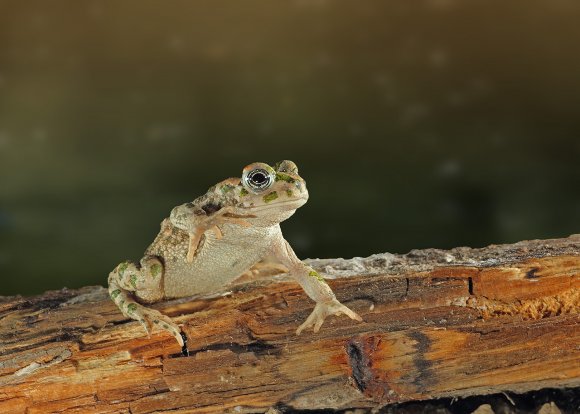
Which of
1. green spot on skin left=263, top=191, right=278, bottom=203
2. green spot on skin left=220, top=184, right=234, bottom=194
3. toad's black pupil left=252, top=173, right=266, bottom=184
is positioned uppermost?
green spot on skin left=220, top=184, right=234, bottom=194

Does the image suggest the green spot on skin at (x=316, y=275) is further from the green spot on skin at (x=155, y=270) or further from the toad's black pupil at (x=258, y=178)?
the green spot on skin at (x=155, y=270)

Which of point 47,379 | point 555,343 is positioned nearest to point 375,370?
point 555,343

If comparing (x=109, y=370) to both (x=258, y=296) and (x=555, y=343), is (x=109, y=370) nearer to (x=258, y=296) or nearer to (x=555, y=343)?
(x=258, y=296)

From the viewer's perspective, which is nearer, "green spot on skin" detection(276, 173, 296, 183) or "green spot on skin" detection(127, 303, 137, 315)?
"green spot on skin" detection(276, 173, 296, 183)

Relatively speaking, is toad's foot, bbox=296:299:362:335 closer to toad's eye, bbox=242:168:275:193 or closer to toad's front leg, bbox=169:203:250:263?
toad's front leg, bbox=169:203:250:263

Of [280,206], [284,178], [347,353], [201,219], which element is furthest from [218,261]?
[347,353]

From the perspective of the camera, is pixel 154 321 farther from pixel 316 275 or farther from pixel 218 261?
pixel 316 275

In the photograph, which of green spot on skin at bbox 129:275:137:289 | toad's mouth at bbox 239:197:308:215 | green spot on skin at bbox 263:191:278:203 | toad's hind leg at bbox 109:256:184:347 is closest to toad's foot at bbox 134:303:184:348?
toad's hind leg at bbox 109:256:184:347

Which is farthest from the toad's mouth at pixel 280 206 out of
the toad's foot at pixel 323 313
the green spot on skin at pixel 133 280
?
the green spot on skin at pixel 133 280
